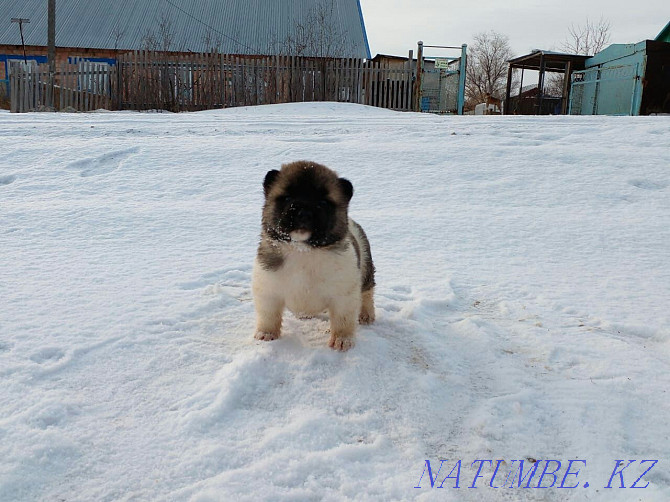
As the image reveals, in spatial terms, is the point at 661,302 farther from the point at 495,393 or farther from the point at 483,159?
the point at 483,159

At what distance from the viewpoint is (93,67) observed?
19.5 m

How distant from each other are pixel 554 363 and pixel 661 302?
1.50 m

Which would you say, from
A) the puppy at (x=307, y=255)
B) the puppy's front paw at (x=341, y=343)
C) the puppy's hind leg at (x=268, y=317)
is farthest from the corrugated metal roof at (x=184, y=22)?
the puppy's front paw at (x=341, y=343)

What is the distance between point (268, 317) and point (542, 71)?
28727 mm

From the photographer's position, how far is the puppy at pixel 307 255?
9.40ft

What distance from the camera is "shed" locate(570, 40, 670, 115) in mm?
22000

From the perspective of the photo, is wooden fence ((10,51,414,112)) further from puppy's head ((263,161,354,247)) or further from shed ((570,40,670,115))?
puppy's head ((263,161,354,247))

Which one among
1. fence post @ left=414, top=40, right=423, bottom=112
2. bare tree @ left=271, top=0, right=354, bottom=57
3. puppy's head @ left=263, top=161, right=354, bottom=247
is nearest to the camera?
puppy's head @ left=263, top=161, right=354, bottom=247

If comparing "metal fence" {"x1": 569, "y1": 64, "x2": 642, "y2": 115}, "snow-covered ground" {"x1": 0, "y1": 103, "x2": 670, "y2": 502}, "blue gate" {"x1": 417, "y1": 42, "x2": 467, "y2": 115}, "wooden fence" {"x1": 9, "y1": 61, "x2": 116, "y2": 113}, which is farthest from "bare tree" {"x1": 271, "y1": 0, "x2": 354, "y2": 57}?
"snow-covered ground" {"x1": 0, "y1": 103, "x2": 670, "y2": 502}

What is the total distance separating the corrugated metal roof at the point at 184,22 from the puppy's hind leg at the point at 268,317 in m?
29.1

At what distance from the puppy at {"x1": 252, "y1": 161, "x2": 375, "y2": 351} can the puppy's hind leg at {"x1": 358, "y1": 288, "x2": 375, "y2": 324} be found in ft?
1.35

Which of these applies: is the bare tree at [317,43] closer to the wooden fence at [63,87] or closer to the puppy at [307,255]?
the wooden fence at [63,87]

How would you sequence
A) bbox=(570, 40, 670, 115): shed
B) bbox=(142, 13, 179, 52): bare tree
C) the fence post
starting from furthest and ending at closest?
bbox=(142, 13, 179, 52): bare tree, bbox=(570, 40, 670, 115): shed, the fence post

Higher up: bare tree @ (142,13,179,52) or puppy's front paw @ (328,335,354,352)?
bare tree @ (142,13,179,52)
